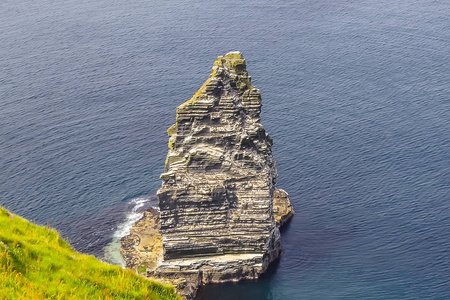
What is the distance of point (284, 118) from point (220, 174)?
46.3 m

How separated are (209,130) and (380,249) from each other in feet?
96.8

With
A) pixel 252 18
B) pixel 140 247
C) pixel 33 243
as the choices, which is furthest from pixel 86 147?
pixel 33 243

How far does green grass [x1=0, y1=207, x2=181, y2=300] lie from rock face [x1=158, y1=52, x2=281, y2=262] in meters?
43.9

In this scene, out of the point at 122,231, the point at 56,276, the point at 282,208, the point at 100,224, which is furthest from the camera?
the point at 100,224

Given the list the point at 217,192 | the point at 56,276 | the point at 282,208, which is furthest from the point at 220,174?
the point at 56,276

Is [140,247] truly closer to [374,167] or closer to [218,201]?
[218,201]

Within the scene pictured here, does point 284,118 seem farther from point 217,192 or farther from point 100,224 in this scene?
point 217,192

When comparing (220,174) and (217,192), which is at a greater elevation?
(220,174)

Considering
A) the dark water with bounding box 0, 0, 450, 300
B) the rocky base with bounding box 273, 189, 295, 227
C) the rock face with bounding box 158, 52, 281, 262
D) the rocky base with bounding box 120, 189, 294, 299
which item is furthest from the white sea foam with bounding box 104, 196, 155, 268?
the rocky base with bounding box 273, 189, 295, 227

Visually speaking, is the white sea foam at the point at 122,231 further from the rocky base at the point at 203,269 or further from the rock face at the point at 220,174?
the rock face at the point at 220,174

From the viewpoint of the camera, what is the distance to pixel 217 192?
76.8 metres

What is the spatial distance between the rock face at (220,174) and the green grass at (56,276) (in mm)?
43923

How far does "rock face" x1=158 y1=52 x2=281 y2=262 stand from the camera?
2906 inches

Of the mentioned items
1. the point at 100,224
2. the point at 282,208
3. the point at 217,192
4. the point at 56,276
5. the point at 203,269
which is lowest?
the point at 203,269
